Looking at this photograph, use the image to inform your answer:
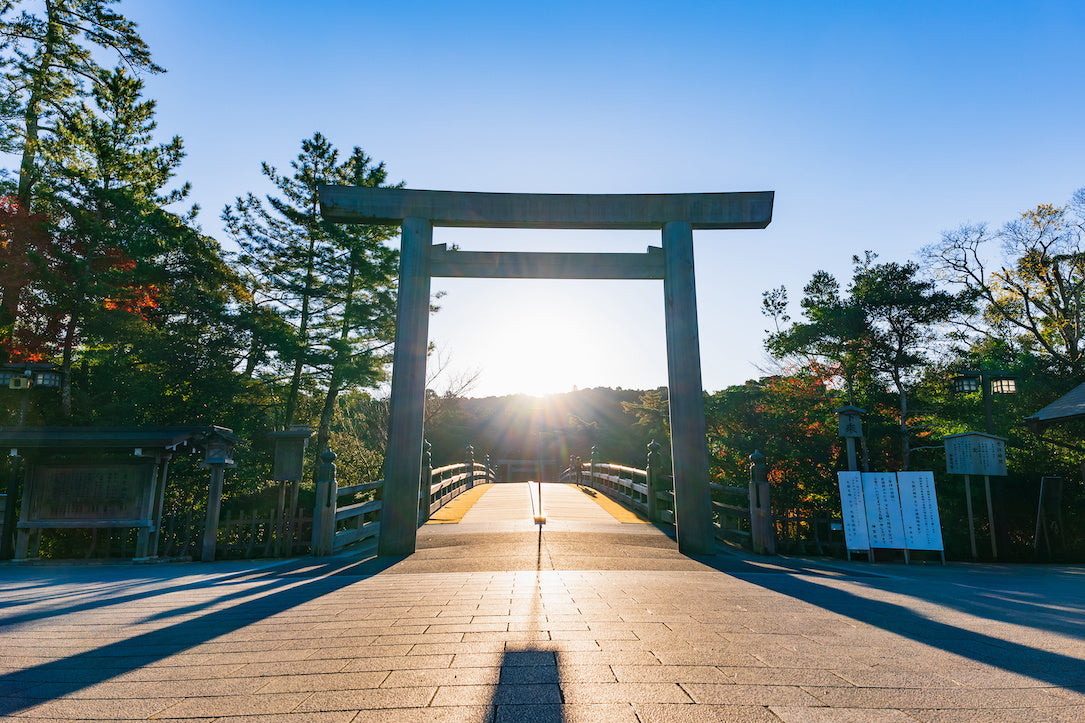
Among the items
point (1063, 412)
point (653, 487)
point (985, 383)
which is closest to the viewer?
point (1063, 412)

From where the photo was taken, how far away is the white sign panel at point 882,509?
8.50 metres

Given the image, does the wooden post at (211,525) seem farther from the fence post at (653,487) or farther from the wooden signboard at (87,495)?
the fence post at (653,487)

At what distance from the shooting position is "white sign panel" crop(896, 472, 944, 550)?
8.31m

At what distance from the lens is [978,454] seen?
1009 centimetres

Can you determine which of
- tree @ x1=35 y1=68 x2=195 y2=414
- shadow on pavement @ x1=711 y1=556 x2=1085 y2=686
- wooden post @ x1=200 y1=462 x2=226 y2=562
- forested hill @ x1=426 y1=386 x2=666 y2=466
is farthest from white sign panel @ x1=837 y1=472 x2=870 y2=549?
forested hill @ x1=426 y1=386 x2=666 y2=466

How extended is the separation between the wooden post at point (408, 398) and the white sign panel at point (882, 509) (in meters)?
7.17

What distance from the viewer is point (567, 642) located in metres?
2.97

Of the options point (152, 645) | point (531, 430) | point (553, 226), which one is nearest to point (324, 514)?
point (152, 645)

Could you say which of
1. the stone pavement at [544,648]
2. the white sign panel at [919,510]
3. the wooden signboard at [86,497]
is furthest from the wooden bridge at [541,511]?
the wooden signboard at [86,497]

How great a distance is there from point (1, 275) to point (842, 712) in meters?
18.2

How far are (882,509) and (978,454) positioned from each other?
3190mm

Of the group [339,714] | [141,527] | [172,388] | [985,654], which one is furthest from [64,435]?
[985,654]

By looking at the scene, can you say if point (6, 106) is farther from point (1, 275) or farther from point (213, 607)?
point (213, 607)

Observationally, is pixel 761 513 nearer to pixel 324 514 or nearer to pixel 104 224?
pixel 324 514
